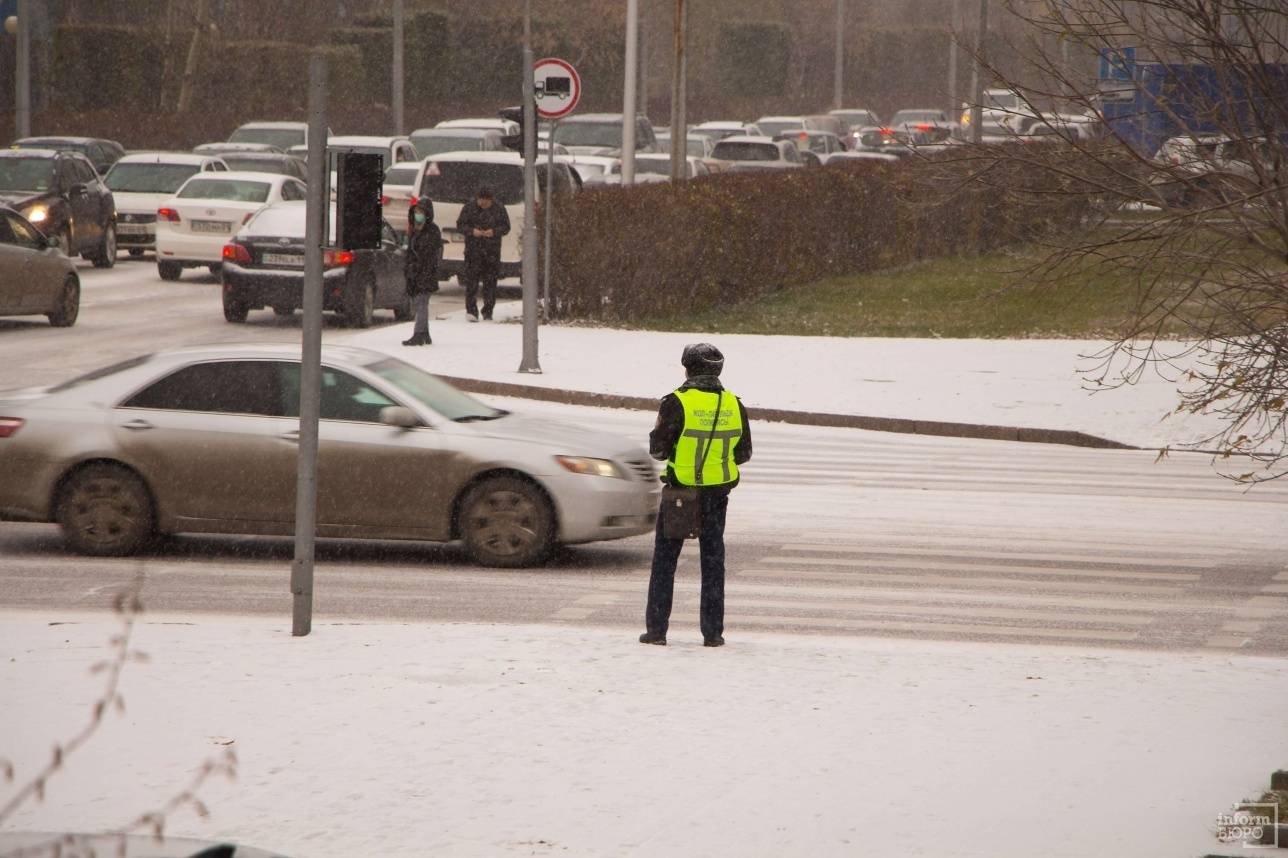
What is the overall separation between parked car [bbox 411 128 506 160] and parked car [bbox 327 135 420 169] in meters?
0.23

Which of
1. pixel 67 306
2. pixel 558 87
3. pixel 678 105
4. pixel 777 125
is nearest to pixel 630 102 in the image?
pixel 678 105

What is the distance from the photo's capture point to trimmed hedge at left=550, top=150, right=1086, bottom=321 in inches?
1006

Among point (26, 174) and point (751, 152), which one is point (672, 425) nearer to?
point (26, 174)

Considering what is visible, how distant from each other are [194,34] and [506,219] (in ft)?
124

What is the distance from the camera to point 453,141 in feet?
134

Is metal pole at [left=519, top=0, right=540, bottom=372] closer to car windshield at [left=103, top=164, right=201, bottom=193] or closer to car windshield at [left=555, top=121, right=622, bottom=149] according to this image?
car windshield at [left=103, top=164, right=201, bottom=193]

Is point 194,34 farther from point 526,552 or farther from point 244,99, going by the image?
point 526,552

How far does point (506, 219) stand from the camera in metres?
25.2

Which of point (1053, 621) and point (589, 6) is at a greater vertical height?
point (589, 6)

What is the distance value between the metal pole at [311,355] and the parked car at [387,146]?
90.7 feet

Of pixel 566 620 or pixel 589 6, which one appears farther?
pixel 589 6

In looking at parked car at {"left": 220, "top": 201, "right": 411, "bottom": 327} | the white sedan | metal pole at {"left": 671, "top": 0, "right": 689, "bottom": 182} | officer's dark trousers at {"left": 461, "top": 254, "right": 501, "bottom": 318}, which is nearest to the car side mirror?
parked car at {"left": 220, "top": 201, "right": 411, "bottom": 327}

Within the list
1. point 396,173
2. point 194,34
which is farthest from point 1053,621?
point 194,34

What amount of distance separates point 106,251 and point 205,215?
13.0 feet
